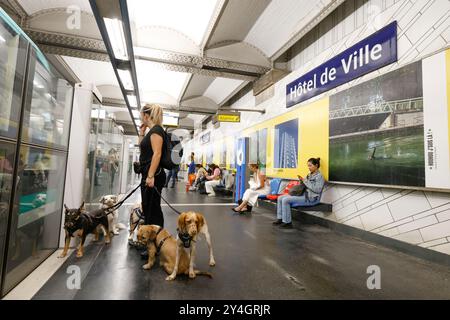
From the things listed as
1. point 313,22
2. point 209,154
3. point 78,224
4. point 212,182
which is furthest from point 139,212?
point 209,154

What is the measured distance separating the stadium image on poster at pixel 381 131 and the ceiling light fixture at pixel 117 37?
3.56m

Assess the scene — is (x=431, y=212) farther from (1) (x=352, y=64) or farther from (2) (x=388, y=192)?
(1) (x=352, y=64)

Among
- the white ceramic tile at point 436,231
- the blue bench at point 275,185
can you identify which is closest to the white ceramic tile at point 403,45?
the white ceramic tile at point 436,231

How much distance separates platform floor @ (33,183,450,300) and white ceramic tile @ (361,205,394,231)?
0.95 ft

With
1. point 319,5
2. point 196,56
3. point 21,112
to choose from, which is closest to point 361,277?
point 21,112

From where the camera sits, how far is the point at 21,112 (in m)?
1.82

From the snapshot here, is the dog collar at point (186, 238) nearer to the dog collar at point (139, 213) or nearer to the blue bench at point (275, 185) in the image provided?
the dog collar at point (139, 213)

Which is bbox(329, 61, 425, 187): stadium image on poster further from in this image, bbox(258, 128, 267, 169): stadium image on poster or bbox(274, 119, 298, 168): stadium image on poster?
bbox(258, 128, 267, 169): stadium image on poster

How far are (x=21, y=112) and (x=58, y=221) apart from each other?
144 centimetres

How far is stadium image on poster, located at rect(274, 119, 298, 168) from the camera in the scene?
205 inches

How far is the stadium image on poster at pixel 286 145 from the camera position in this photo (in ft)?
17.1

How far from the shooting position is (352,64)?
3809mm

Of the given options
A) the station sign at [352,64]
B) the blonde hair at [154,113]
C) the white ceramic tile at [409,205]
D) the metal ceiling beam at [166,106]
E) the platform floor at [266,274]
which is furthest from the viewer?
the metal ceiling beam at [166,106]

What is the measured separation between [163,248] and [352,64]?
4.06m
